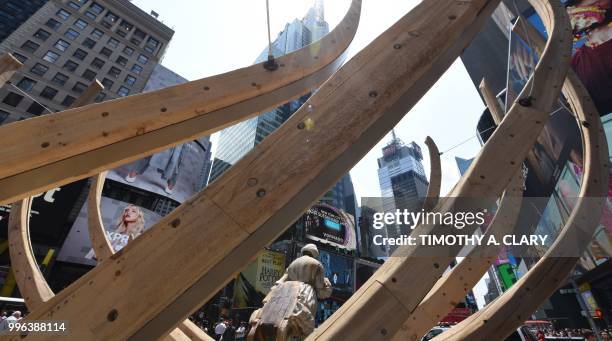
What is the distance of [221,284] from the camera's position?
94 cm

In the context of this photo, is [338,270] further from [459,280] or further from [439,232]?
[439,232]

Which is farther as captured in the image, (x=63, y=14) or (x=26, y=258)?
(x=63, y=14)

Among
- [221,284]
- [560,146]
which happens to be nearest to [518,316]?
[221,284]

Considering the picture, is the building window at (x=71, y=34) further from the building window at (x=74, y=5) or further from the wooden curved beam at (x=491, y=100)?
the wooden curved beam at (x=491, y=100)

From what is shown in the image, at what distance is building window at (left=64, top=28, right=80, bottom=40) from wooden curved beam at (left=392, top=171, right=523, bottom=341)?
42865mm

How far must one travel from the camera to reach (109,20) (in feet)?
117

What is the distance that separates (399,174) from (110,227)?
119381mm

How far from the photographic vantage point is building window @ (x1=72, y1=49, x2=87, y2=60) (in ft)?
97.7

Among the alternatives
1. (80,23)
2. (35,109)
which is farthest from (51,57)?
(80,23)

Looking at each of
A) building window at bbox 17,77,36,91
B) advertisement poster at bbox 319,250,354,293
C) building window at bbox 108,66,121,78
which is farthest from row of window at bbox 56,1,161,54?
advertisement poster at bbox 319,250,354,293

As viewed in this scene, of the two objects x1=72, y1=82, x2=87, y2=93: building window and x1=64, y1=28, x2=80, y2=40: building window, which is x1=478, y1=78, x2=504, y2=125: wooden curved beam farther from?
x1=64, y1=28, x2=80, y2=40: building window

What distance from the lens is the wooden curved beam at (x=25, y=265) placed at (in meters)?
2.40

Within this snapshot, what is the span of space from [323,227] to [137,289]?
3496 cm

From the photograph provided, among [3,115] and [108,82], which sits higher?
[108,82]
